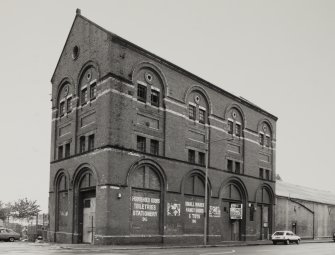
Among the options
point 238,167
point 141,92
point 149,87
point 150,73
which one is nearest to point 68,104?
point 141,92

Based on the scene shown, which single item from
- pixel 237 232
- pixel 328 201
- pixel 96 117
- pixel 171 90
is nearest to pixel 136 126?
pixel 96 117

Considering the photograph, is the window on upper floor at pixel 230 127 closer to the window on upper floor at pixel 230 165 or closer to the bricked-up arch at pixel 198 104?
the window on upper floor at pixel 230 165

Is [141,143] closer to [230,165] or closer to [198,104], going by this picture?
[198,104]

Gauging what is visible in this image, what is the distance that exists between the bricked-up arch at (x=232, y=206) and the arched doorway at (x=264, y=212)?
3.29m

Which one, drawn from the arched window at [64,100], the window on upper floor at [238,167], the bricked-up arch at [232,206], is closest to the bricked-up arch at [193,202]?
the bricked-up arch at [232,206]

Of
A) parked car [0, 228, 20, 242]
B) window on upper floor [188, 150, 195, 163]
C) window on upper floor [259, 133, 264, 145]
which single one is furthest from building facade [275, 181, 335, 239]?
parked car [0, 228, 20, 242]

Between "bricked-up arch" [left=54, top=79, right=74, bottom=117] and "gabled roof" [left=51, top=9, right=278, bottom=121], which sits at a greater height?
"gabled roof" [left=51, top=9, right=278, bottom=121]

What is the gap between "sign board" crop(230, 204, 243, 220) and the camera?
46000 mm

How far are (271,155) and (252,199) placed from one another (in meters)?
7.26

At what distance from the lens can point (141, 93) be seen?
37906mm

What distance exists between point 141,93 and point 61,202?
12.2m

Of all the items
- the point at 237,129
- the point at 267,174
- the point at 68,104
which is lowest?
the point at 267,174

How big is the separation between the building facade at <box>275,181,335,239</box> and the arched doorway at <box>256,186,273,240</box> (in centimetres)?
285

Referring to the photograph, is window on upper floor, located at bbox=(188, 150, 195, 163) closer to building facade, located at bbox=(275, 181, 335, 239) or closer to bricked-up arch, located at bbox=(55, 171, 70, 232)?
bricked-up arch, located at bbox=(55, 171, 70, 232)
